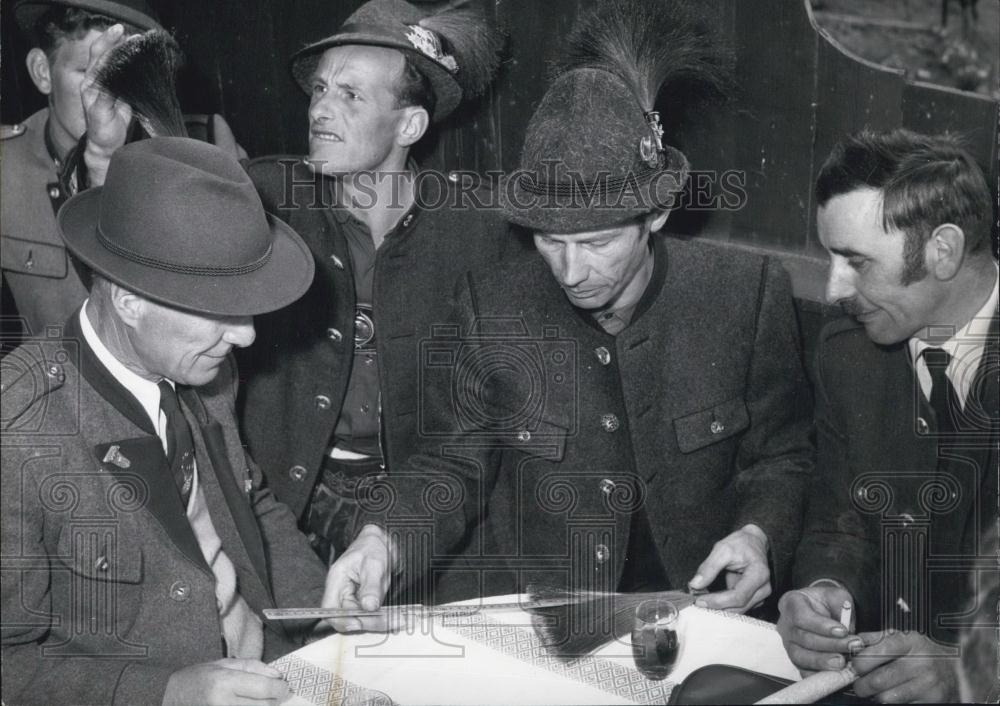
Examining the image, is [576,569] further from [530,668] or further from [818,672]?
[818,672]

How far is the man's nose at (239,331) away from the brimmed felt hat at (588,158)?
2.09ft

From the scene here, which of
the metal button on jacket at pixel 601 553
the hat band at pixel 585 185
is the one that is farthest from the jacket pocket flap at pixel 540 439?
the hat band at pixel 585 185

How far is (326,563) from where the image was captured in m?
2.71

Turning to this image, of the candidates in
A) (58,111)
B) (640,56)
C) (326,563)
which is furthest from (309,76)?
(326,563)

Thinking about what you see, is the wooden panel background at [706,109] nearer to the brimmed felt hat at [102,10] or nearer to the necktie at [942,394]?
the brimmed felt hat at [102,10]

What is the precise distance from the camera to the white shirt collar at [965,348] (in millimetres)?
2127

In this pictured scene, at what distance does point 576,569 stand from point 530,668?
16.6 inches

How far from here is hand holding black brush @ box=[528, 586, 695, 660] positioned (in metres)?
2.17

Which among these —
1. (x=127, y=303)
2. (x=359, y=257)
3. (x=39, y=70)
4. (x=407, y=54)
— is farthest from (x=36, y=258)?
(x=407, y=54)

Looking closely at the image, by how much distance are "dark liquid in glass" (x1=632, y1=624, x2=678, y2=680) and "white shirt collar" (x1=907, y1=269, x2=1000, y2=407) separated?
0.80 m

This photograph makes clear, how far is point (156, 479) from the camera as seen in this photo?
Answer: 212cm

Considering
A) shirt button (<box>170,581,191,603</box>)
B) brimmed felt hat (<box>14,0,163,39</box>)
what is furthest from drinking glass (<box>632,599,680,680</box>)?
brimmed felt hat (<box>14,0,163,39</box>)

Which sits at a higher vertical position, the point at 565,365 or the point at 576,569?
the point at 565,365

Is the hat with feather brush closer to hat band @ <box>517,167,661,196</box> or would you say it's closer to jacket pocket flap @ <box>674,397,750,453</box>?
hat band @ <box>517,167,661,196</box>
